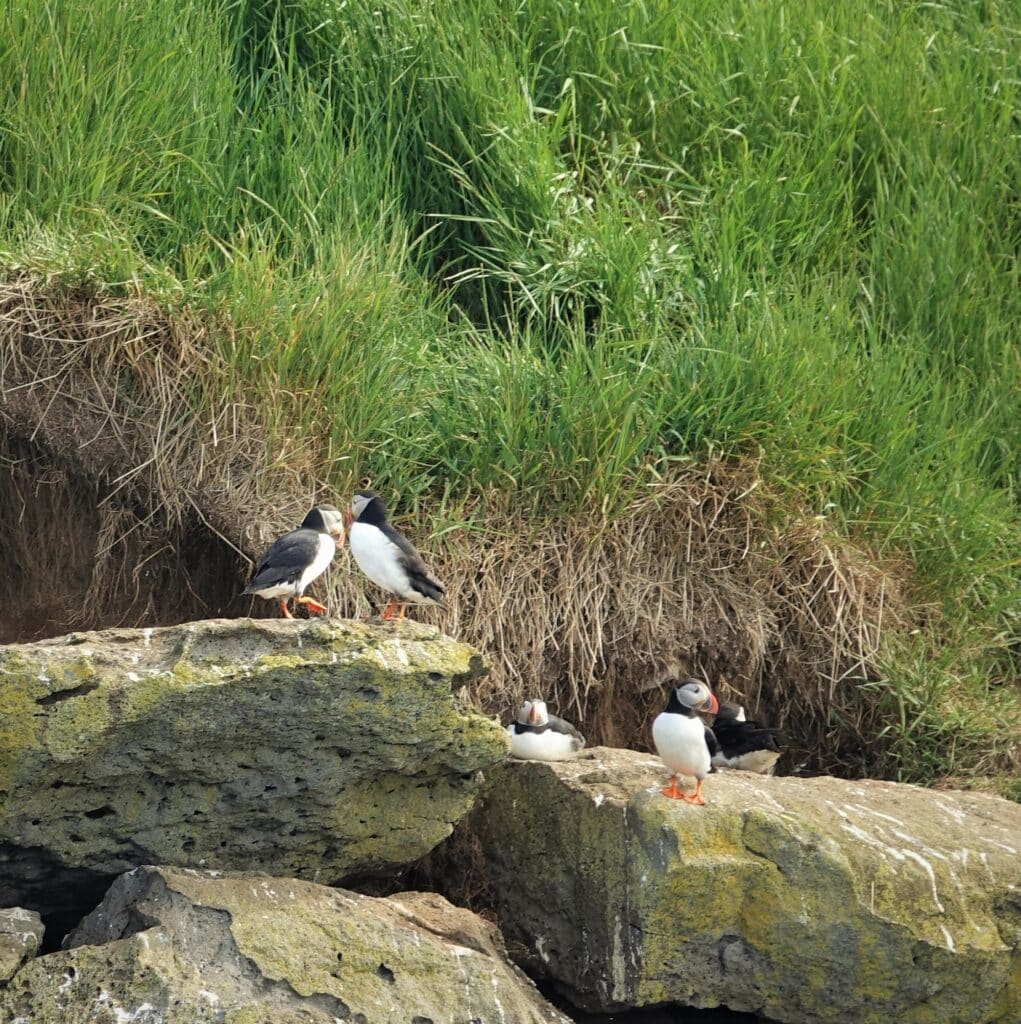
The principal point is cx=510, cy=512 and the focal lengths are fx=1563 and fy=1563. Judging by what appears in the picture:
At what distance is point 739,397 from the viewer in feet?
Answer: 20.6

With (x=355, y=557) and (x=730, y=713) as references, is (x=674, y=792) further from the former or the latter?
(x=355, y=557)

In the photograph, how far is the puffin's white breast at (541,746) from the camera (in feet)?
17.0

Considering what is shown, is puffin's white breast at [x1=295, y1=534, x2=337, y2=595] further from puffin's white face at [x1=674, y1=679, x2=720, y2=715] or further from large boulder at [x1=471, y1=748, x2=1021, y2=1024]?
puffin's white face at [x1=674, y1=679, x2=720, y2=715]

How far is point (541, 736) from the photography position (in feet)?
17.1

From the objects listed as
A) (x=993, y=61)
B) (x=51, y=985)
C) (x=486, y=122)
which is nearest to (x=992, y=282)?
(x=993, y=61)

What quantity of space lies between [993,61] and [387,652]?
585cm

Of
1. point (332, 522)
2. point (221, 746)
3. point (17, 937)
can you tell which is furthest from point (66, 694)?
point (332, 522)

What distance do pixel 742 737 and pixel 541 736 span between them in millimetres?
862

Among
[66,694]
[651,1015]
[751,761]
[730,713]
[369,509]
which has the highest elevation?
[369,509]

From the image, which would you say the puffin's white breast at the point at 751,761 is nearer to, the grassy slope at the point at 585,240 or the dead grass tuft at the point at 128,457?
the grassy slope at the point at 585,240

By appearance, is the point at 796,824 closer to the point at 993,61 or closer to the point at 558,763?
the point at 558,763

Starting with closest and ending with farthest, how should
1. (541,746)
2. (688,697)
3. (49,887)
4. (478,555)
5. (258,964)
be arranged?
(258,964) < (49,887) < (688,697) < (541,746) < (478,555)

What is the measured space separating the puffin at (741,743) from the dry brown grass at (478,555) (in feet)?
1.00

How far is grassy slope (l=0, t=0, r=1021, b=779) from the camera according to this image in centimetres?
598
